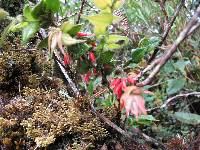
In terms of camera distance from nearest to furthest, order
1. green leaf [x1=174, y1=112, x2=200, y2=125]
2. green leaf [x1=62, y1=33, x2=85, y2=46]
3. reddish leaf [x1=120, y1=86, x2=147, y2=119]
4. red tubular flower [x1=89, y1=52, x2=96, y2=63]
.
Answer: reddish leaf [x1=120, y1=86, x2=147, y2=119] → green leaf [x1=62, y1=33, x2=85, y2=46] → red tubular flower [x1=89, y1=52, x2=96, y2=63] → green leaf [x1=174, y1=112, x2=200, y2=125]

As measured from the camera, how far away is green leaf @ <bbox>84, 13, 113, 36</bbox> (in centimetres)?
77

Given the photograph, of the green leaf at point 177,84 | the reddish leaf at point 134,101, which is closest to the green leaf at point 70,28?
the reddish leaf at point 134,101

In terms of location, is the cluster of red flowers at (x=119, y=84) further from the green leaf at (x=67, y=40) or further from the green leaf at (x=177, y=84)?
the green leaf at (x=177, y=84)

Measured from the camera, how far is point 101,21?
797 mm

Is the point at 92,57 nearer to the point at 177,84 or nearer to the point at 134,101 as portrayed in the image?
the point at 134,101

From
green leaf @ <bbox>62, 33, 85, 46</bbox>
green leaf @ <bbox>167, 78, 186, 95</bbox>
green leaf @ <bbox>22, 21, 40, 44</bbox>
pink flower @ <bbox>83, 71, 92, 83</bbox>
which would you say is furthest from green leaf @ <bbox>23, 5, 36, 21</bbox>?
green leaf @ <bbox>167, 78, 186, 95</bbox>

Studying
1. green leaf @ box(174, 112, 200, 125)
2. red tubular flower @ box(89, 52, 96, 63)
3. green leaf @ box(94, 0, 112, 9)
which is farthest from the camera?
green leaf @ box(174, 112, 200, 125)

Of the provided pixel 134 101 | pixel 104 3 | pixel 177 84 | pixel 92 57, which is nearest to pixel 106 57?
pixel 92 57

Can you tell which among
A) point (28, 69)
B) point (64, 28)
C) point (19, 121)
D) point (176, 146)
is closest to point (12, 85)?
point (28, 69)

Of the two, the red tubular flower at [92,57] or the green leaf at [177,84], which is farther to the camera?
the green leaf at [177,84]

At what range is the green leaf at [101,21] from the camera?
0.77 metres

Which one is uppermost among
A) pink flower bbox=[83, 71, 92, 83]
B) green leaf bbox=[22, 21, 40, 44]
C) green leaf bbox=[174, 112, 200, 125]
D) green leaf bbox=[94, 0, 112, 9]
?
green leaf bbox=[94, 0, 112, 9]

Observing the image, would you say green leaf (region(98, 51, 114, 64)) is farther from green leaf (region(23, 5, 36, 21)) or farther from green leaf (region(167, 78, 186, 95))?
green leaf (region(167, 78, 186, 95))

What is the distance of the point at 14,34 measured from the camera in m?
1.20
